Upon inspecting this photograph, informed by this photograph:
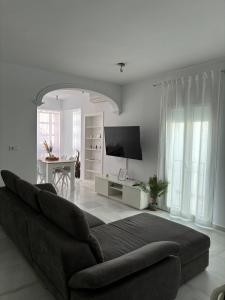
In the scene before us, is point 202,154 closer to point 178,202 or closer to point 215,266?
point 178,202

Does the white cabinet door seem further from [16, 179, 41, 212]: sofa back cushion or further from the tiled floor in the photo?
[16, 179, 41, 212]: sofa back cushion

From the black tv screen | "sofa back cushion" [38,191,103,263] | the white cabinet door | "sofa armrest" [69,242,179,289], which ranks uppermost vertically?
the black tv screen

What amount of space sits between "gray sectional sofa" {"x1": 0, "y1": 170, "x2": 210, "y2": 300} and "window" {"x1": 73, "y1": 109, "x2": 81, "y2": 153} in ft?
17.7

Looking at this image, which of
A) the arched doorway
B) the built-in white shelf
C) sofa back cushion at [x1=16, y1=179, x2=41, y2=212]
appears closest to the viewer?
sofa back cushion at [x1=16, y1=179, x2=41, y2=212]

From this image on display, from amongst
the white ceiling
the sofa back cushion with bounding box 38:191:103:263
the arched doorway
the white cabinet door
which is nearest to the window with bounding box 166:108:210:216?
the white ceiling

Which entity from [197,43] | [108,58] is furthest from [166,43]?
[108,58]

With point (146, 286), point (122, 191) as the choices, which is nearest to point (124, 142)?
point (122, 191)

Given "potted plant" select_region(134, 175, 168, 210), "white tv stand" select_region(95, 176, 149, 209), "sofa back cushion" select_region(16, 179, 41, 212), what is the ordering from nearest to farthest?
"sofa back cushion" select_region(16, 179, 41, 212)
"potted plant" select_region(134, 175, 168, 210)
"white tv stand" select_region(95, 176, 149, 209)

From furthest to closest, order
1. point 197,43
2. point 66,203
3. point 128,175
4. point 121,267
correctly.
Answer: point 128,175 → point 197,43 → point 66,203 → point 121,267

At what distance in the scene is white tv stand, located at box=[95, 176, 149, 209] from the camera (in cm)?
448

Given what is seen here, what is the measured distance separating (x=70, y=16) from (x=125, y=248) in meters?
2.36

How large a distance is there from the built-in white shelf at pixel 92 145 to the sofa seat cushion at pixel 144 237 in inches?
162

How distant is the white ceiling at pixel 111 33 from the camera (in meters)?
2.17

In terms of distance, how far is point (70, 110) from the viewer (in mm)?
8109
